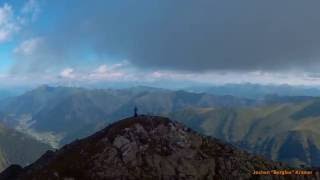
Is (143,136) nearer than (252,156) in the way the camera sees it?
Yes

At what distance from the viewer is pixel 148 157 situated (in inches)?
5837

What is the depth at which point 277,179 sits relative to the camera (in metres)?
156

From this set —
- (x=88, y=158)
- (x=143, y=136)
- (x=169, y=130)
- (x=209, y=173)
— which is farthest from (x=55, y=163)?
(x=209, y=173)

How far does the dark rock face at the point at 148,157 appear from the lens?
14412cm

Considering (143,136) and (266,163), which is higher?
(143,136)

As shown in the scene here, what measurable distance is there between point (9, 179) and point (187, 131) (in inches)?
2762

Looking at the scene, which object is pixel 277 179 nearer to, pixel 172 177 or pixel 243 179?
pixel 243 179

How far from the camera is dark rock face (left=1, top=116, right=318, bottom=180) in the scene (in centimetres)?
14412

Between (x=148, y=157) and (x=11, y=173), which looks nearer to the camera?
(x=148, y=157)

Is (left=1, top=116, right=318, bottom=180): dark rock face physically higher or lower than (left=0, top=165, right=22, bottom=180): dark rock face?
higher

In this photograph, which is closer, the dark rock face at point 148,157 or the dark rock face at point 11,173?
the dark rock face at point 148,157

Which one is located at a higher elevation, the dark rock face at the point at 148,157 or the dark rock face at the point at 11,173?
the dark rock face at the point at 148,157

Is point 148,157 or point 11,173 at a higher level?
point 148,157

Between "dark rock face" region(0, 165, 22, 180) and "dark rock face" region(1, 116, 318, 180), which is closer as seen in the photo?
"dark rock face" region(1, 116, 318, 180)
